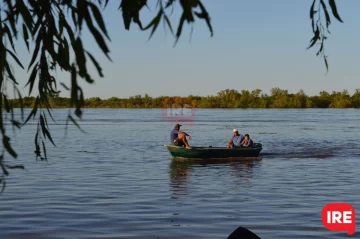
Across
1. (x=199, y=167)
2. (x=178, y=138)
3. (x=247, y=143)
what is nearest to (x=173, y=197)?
(x=199, y=167)

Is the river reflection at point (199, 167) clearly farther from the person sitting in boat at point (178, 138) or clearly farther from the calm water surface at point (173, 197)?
the person sitting in boat at point (178, 138)

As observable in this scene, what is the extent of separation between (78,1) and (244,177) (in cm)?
2105

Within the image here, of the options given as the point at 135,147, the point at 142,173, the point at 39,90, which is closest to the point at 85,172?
the point at 142,173

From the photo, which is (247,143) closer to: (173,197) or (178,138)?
(178,138)

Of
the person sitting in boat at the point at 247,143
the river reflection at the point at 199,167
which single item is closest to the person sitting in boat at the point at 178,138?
the river reflection at the point at 199,167

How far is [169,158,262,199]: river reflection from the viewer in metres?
21.8

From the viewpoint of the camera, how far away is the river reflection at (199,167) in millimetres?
21753

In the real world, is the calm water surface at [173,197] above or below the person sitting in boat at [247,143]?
below

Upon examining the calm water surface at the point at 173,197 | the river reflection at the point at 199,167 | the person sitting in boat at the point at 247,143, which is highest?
the person sitting in boat at the point at 247,143

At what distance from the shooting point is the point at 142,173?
25.8 metres

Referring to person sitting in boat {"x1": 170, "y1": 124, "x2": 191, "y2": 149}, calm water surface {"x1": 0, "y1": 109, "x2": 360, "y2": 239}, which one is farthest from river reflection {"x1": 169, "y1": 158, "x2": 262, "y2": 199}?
person sitting in boat {"x1": 170, "y1": 124, "x2": 191, "y2": 149}

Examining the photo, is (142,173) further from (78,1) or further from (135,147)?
(78,1)

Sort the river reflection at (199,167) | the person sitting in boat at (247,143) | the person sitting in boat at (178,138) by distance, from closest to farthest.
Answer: the river reflection at (199,167), the person sitting in boat at (178,138), the person sitting in boat at (247,143)

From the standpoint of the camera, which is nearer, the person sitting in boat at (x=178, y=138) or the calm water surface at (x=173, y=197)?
the calm water surface at (x=173, y=197)
